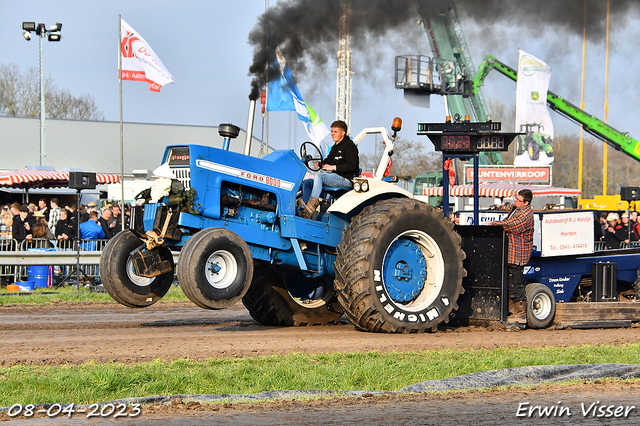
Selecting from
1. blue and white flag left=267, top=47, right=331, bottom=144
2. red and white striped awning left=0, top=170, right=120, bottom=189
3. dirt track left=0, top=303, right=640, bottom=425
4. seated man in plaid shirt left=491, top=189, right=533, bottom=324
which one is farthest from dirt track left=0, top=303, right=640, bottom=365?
red and white striped awning left=0, top=170, right=120, bottom=189

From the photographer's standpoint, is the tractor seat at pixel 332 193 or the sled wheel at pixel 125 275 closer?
the sled wheel at pixel 125 275

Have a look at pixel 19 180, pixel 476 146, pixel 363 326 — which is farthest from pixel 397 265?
pixel 19 180

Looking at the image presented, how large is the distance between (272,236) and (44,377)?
3.39 metres

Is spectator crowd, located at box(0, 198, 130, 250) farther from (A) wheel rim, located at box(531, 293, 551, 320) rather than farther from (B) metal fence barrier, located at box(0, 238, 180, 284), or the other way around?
(A) wheel rim, located at box(531, 293, 551, 320)

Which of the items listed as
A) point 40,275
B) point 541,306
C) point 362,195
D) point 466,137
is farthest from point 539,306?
point 40,275

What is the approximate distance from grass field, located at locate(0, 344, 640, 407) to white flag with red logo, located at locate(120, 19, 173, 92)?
1485 cm

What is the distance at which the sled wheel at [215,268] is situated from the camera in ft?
25.2

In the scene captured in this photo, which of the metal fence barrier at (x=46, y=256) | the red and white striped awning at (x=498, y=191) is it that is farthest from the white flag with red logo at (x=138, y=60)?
the red and white striped awning at (x=498, y=191)

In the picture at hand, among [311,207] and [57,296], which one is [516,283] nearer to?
[311,207]

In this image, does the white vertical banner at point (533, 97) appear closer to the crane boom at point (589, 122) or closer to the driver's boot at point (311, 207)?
the crane boom at point (589, 122)

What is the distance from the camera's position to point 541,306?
1007 centimetres

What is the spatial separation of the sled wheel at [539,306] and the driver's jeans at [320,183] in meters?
2.72

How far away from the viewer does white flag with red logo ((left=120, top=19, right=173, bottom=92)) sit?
66.2 ft

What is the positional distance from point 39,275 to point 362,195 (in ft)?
33.3
